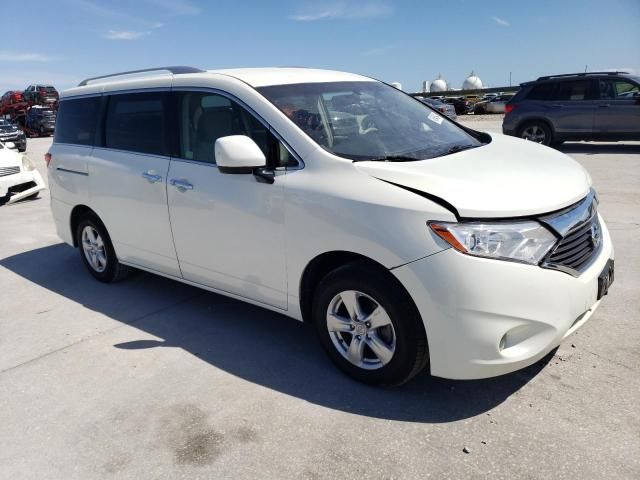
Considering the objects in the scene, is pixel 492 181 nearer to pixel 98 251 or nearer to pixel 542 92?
pixel 98 251

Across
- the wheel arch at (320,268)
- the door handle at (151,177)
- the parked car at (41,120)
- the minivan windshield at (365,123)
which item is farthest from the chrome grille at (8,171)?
the parked car at (41,120)

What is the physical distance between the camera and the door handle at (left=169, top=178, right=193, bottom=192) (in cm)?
378

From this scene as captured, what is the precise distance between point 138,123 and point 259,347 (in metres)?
2.06

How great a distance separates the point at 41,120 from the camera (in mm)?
28453

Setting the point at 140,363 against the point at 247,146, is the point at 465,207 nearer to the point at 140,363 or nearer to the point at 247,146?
the point at 247,146

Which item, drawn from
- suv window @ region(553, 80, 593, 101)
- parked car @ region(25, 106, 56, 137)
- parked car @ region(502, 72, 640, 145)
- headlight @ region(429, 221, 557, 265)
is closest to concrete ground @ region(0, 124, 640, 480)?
headlight @ region(429, 221, 557, 265)

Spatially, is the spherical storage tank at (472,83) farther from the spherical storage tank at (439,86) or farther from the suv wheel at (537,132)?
the suv wheel at (537,132)

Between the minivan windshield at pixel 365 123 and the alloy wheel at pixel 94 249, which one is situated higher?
the minivan windshield at pixel 365 123

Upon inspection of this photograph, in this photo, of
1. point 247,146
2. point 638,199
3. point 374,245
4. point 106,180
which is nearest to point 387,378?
point 374,245

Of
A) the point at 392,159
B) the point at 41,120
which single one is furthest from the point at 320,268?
the point at 41,120

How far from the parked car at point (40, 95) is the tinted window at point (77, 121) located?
32.0 m

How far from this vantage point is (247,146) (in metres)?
3.19

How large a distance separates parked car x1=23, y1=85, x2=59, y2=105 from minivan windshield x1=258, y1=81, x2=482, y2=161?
34556 mm

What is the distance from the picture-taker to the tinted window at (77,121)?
4910 millimetres
